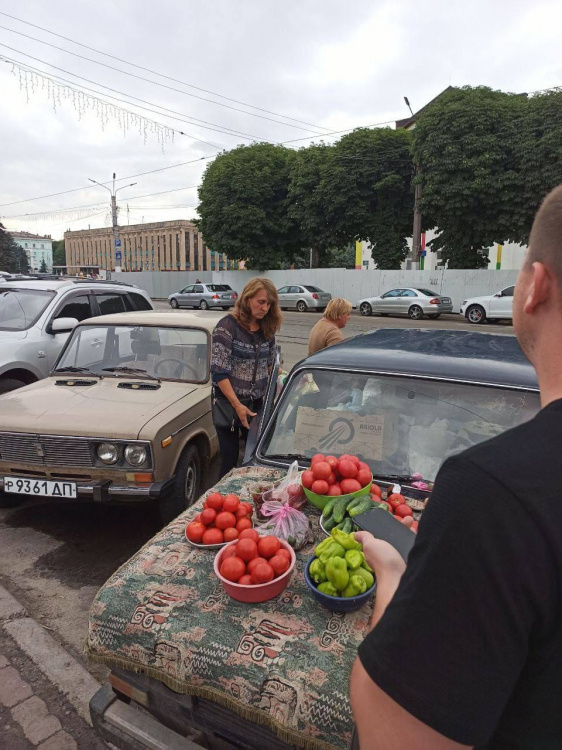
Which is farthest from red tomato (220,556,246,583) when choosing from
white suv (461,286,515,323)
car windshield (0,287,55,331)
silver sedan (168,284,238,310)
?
silver sedan (168,284,238,310)

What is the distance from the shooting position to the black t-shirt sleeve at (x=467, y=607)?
692 mm

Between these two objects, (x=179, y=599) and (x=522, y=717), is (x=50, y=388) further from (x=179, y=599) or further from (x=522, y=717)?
(x=522, y=717)

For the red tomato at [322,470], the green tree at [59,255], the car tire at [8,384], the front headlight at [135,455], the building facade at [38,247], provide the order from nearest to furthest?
the red tomato at [322,470] → the front headlight at [135,455] → the car tire at [8,384] → the green tree at [59,255] → the building facade at [38,247]

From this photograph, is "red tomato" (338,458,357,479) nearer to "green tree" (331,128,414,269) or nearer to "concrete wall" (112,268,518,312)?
"concrete wall" (112,268,518,312)

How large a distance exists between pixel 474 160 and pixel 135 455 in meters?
23.1

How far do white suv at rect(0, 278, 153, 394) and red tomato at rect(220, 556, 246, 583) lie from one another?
209 inches

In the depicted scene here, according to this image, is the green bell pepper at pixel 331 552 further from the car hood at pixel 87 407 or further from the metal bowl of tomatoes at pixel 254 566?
the car hood at pixel 87 407

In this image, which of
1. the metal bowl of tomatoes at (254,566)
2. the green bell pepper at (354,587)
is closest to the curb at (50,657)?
the metal bowl of tomatoes at (254,566)

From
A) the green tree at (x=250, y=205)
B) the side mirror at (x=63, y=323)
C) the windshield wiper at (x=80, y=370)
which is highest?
the green tree at (x=250, y=205)

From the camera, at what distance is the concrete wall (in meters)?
26.6

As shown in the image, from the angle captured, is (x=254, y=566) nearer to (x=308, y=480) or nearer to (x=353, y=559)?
(x=353, y=559)

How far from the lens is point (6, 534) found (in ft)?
14.6

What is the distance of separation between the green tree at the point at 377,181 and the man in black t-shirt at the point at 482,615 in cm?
2964

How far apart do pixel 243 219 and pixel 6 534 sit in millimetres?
30056
